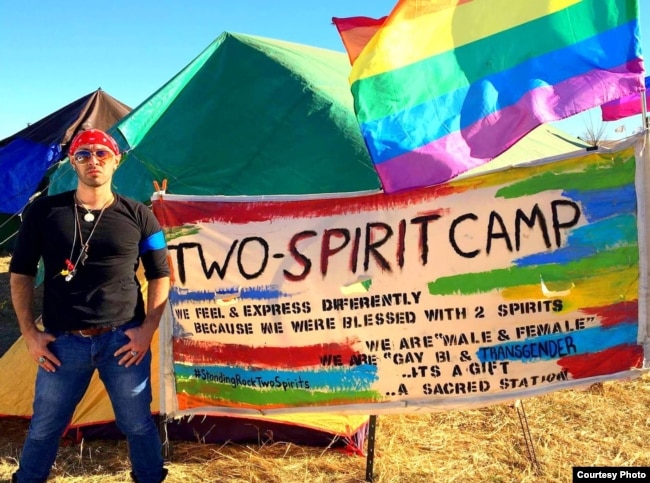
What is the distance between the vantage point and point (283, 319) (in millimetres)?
3068

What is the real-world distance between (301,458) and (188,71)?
10.4 feet

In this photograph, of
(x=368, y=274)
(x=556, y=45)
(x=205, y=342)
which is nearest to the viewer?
(x=556, y=45)

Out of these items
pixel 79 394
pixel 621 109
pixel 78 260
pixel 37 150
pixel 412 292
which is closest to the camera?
pixel 78 260

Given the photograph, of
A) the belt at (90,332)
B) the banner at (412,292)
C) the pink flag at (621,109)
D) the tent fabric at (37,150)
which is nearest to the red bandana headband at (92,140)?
the banner at (412,292)

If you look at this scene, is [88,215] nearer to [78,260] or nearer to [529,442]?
[78,260]

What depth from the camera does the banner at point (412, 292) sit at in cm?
277

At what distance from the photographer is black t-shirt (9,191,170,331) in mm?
2564

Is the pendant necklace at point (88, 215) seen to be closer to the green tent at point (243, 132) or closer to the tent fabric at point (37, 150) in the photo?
the green tent at point (243, 132)

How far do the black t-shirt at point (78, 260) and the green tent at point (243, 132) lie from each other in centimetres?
154

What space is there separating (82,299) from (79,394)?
49 cm

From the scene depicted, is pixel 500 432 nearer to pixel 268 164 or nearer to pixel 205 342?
pixel 205 342

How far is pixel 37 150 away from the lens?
317 inches

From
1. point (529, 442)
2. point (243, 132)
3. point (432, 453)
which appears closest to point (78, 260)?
point (243, 132)

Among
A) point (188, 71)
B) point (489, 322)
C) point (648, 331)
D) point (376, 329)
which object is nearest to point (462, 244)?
point (489, 322)
